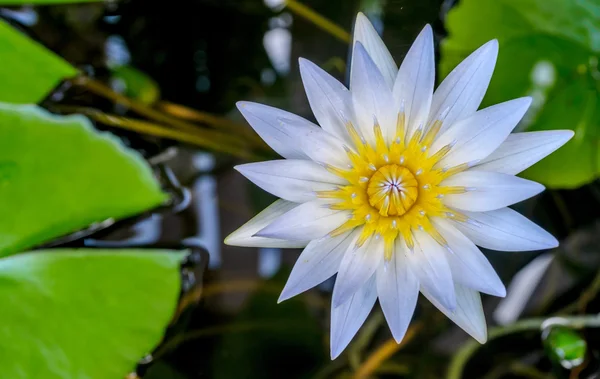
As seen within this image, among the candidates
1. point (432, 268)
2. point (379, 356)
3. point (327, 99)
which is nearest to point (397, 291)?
point (432, 268)

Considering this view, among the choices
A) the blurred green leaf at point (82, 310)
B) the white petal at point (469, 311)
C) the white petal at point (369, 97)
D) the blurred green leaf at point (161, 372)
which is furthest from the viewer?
the blurred green leaf at point (161, 372)

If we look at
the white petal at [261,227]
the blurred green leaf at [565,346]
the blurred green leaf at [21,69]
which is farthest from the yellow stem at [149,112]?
the blurred green leaf at [565,346]

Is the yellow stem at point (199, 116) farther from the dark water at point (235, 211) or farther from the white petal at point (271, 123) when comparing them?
the white petal at point (271, 123)

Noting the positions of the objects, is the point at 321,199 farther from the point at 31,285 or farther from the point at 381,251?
the point at 31,285

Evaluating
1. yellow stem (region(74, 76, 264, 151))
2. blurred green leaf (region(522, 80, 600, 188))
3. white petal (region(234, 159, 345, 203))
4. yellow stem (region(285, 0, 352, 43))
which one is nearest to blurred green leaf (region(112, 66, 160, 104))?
yellow stem (region(74, 76, 264, 151))

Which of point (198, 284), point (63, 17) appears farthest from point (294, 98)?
point (63, 17)

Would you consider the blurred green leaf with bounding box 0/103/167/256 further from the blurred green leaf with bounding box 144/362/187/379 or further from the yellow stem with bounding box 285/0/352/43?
the yellow stem with bounding box 285/0/352/43
